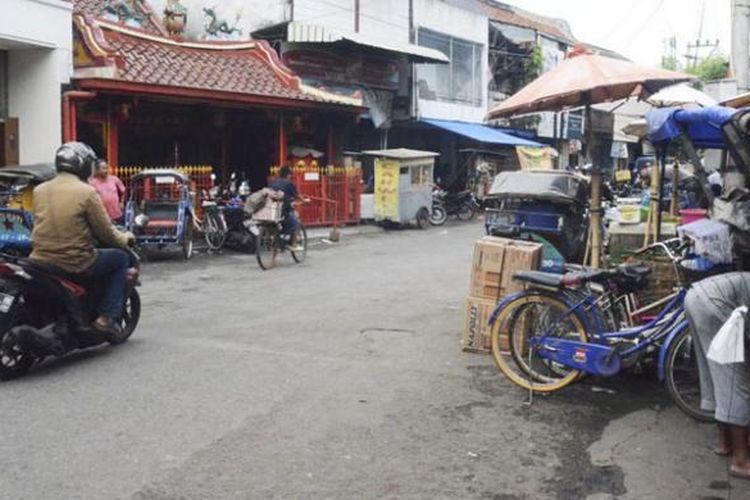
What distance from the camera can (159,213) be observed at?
13.8 metres

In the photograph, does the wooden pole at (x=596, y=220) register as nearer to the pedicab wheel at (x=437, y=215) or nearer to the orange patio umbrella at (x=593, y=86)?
the orange patio umbrella at (x=593, y=86)

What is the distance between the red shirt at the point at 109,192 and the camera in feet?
39.1

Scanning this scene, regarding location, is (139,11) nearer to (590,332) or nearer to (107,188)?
(107,188)

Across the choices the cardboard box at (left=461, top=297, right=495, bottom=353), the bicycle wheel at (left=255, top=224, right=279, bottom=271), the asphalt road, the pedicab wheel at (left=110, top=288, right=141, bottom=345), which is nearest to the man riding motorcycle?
the pedicab wheel at (left=110, top=288, right=141, bottom=345)

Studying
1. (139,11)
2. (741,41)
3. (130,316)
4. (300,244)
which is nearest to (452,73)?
(139,11)

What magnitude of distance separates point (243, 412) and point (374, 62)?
18.3 meters

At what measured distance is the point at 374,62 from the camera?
2255cm

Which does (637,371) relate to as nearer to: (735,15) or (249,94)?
(735,15)

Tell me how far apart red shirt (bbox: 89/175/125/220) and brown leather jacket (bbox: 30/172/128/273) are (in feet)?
17.9

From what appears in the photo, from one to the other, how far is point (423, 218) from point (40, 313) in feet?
50.9

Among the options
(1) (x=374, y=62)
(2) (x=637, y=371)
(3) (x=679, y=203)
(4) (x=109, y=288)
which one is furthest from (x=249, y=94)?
(2) (x=637, y=371)

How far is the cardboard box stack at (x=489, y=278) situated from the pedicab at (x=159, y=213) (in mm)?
7582

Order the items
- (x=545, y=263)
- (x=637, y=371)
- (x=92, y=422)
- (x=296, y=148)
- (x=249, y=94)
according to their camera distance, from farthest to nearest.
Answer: (x=296, y=148) → (x=249, y=94) → (x=545, y=263) → (x=637, y=371) → (x=92, y=422)

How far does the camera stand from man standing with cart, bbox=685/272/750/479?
14.4 feet
